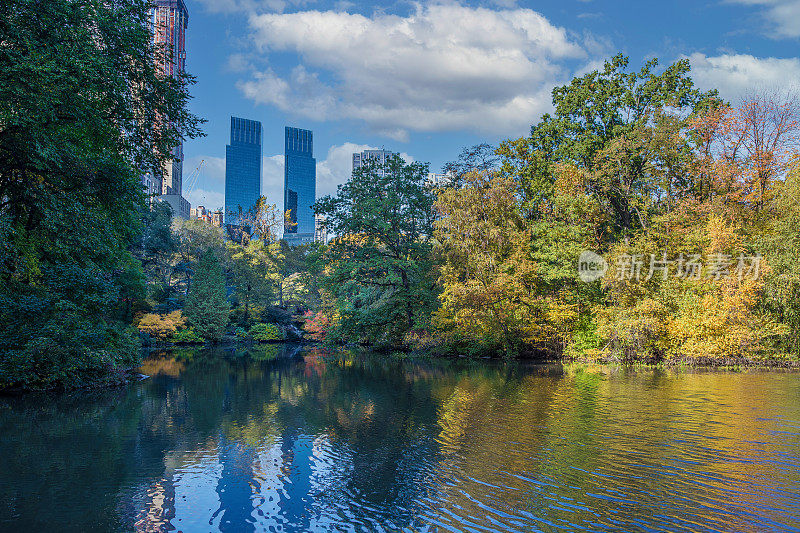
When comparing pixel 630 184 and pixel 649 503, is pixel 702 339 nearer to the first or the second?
pixel 630 184

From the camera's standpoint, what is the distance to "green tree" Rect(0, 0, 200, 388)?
11.3 m

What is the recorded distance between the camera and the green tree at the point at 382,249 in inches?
1240

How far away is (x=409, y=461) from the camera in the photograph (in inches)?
331

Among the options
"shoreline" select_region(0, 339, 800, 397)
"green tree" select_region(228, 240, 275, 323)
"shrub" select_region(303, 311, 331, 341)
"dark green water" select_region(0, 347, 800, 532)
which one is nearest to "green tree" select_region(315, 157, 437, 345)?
"shoreline" select_region(0, 339, 800, 397)

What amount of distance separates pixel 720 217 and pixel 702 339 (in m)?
5.91

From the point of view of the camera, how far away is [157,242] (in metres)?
46.9

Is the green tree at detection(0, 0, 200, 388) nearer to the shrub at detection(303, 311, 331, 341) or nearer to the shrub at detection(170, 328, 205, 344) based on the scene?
the shrub at detection(170, 328, 205, 344)

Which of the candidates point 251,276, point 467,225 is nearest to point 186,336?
point 251,276

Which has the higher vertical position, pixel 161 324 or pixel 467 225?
pixel 467 225

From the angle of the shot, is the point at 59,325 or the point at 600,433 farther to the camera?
the point at 59,325

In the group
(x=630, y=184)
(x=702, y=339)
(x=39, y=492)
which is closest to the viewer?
(x=39, y=492)

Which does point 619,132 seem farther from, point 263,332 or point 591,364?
point 263,332

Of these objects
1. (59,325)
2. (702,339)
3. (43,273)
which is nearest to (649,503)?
(59,325)

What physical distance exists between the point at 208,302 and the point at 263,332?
720 cm
